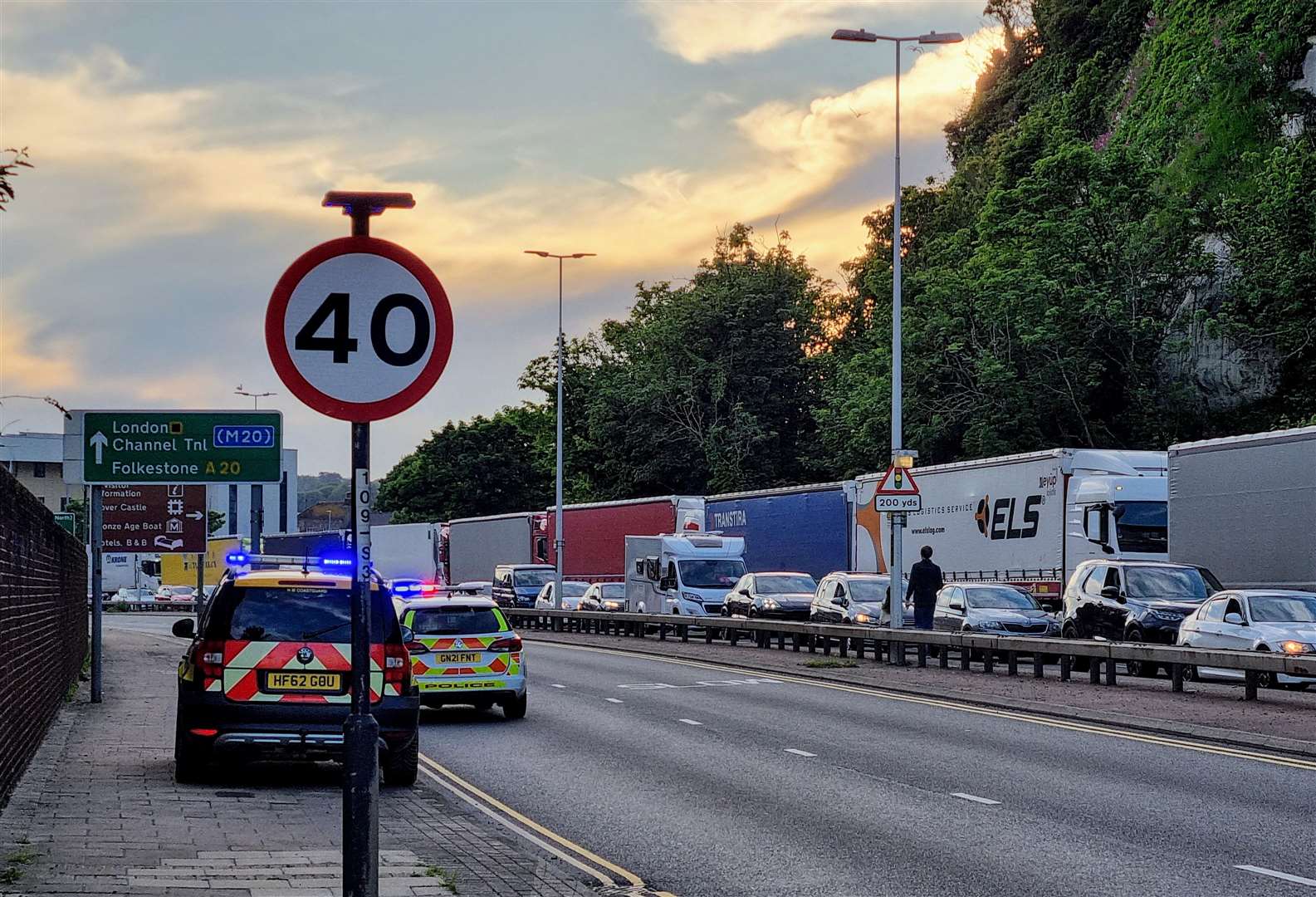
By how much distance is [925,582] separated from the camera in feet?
92.6

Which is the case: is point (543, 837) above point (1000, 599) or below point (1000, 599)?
below

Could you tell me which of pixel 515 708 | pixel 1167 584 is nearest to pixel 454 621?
pixel 515 708

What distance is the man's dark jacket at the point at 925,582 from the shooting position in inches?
1104

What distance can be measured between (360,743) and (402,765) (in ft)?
26.1

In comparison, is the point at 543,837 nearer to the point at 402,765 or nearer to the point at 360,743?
the point at 402,765

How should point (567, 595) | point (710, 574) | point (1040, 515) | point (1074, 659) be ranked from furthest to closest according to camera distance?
point (567, 595)
point (710, 574)
point (1040, 515)
point (1074, 659)

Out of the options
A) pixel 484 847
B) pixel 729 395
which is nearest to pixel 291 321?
pixel 484 847

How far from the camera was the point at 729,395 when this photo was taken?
71.3 meters

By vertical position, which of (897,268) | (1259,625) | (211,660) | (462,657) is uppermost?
(897,268)

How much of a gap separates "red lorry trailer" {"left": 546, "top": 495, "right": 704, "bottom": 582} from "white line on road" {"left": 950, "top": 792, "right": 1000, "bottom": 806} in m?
35.3

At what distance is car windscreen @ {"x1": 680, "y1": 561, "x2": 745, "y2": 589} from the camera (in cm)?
4216

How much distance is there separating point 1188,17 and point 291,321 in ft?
179

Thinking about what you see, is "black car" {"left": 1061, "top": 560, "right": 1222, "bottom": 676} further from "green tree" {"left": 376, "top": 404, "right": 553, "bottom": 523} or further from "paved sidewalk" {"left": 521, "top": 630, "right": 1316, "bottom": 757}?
"green tree" {"left": 376, "top": 404, "right": 553, "bottom": 523}

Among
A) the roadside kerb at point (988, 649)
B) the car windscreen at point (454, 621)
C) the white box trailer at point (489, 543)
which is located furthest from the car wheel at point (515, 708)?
the white box trailer at point (489, 543)
